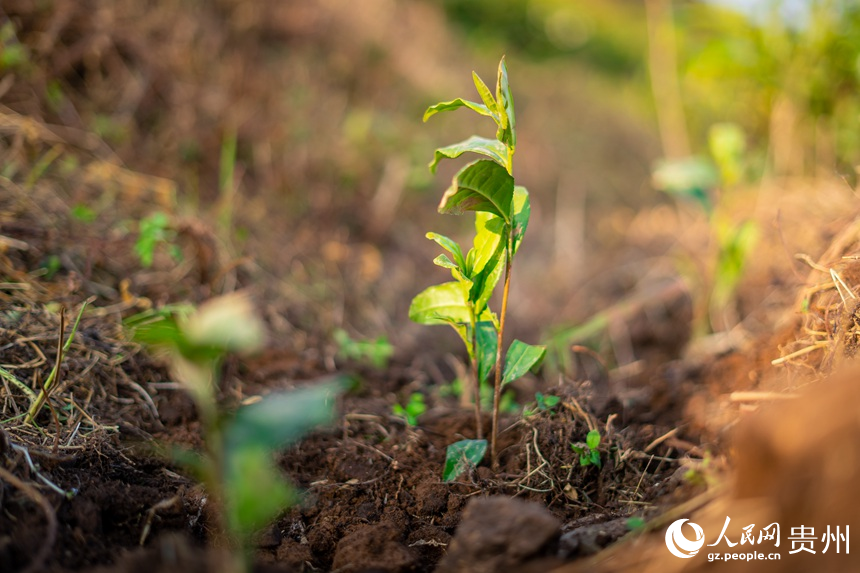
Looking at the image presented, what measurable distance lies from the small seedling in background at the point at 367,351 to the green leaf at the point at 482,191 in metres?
0.82

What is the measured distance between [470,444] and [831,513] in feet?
2.27

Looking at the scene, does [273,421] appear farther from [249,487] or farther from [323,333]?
[323,333]

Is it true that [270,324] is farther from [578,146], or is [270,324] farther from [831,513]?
Answer: [578,146]

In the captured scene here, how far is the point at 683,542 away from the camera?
3.07 feet

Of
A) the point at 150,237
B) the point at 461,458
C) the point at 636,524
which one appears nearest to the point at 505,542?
the point at 636,524

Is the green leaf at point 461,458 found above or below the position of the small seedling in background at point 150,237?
below

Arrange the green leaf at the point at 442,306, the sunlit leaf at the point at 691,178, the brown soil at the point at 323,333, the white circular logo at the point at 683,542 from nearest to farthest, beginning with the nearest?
the white circular logo at the point at 683,542
the brown soil at the point at 323,333
the green leaf at the point at 442,306
the sunlit leaf at the point at 691,178

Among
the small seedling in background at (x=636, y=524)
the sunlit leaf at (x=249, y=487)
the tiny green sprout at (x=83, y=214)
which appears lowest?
the tiny green sprout at (x=83, y=214)

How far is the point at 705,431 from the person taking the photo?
1471 mm

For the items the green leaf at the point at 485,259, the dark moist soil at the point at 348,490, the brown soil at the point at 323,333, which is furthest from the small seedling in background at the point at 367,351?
the green leaf at the point at 485,259

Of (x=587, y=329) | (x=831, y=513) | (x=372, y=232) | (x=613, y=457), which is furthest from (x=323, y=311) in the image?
(x=831, y=513)

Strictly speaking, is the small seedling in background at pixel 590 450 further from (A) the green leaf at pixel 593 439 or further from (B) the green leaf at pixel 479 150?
(B) the green leaf at pixel 479 150

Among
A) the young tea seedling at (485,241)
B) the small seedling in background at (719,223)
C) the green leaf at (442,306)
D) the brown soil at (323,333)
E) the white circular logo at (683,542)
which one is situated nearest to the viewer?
the white circular logo at (683,542)

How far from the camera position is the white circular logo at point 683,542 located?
91cm
